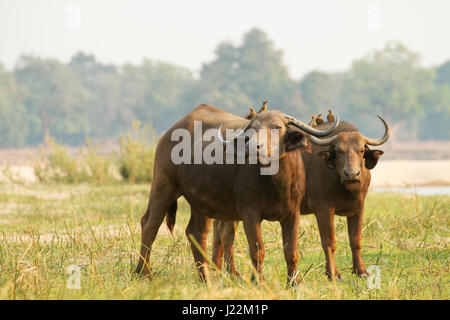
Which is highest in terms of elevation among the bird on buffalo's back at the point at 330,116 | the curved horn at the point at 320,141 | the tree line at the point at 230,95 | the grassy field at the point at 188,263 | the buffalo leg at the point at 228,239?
the tree line at the point at 230,95

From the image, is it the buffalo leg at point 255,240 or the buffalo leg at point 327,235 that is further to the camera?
the buffalo leg at point 327,235

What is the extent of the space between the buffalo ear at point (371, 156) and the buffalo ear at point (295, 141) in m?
1.39

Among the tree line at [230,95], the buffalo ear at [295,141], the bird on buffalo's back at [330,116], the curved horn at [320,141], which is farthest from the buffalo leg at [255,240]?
the tree line at [230,95]

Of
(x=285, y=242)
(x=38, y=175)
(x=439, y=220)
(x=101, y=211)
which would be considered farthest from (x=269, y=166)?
(x=38, y=175)

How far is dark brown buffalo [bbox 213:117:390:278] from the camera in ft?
21.4

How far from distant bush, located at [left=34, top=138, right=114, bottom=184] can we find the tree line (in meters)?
40.8

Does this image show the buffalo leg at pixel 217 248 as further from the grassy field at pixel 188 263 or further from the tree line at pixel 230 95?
the tree line at pixel 230 95

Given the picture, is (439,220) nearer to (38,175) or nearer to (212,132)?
(212,132)

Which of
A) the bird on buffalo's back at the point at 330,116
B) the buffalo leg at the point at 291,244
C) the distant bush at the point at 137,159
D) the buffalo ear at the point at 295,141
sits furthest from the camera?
the distant bush at the point at 137,159

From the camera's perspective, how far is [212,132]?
652cm

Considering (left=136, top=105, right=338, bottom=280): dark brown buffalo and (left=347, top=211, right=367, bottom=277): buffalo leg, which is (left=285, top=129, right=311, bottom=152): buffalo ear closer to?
(left=136, top=105, right=338, bottom=280): dark brown buffalo

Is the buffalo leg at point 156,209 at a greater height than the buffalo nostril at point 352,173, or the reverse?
the buffalo nostril at point 352,173

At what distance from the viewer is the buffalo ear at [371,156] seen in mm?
6773

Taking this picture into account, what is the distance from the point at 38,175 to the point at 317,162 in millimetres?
14652
